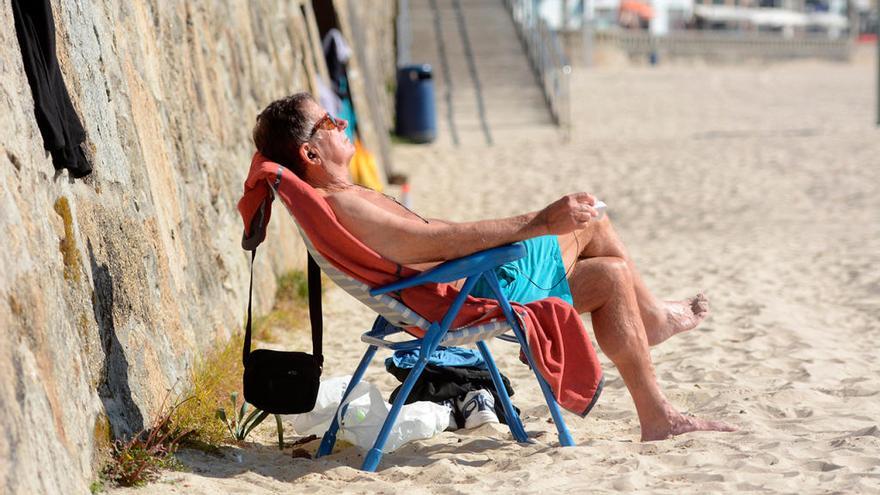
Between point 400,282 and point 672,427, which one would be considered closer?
point 400,282

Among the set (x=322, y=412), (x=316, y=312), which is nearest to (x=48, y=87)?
(x=316, y=312)

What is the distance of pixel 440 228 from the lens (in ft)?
11.4

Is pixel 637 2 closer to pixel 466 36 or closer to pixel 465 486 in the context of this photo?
pixel 466 36

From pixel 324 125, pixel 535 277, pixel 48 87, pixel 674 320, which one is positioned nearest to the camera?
pixel 48 87

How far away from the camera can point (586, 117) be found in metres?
18.9

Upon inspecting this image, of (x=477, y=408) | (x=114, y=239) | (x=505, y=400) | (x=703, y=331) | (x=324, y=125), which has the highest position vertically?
(x=324, y=125)

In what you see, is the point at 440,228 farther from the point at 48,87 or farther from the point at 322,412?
the point at 48,87

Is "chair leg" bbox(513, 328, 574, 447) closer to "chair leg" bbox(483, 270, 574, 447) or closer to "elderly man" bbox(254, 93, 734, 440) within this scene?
"chair leg" bbox(483, 270, 574, 447)

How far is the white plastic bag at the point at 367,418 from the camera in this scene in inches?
150

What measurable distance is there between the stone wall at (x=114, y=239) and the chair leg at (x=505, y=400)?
1.01 meters

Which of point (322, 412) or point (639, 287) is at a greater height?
point (639, 287)

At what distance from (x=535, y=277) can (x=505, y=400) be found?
1.34 feet

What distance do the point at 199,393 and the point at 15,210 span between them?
3.75ft

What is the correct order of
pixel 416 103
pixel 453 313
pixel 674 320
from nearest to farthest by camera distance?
pixel 453 313 < pixel 674 320 < pixel 416 103
